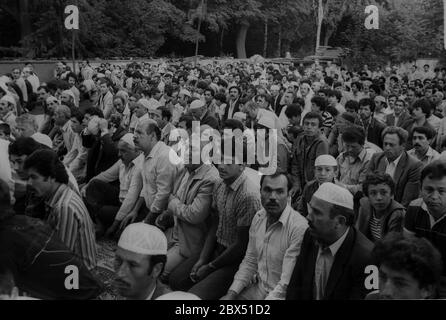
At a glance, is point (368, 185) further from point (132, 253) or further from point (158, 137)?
point (158, 137)

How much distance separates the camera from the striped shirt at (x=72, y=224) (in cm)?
379

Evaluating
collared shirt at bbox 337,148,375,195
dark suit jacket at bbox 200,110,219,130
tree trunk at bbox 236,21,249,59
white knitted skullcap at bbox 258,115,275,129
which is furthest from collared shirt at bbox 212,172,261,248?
tree trunk at bbox 236,21,249,59

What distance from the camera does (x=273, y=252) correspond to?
413 centimetres

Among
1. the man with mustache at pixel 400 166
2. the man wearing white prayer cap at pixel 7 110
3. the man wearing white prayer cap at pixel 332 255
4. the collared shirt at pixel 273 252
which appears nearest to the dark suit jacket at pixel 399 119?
the man with mustache at pixel 400 166

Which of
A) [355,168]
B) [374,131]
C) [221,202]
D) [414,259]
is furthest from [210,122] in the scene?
[414,259]

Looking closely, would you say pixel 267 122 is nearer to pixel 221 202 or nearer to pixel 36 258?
pixel 221 202

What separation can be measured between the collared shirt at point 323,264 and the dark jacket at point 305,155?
286 centimetres

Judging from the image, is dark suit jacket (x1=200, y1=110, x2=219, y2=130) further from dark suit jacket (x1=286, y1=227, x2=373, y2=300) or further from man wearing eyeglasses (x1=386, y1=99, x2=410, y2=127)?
dark suit jacket (x1=286, y1=227, x2=373, y2=300)

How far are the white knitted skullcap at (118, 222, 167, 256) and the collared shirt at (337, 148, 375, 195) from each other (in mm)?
3254

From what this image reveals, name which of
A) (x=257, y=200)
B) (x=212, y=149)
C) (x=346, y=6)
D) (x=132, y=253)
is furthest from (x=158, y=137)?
(x=346, y=6)

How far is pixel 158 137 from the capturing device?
6.22m

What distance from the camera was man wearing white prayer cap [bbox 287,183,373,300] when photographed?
3.52m

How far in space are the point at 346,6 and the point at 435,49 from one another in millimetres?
5200

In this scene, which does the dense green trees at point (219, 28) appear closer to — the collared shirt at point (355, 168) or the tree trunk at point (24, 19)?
the tree trunk at point (24, 19)
